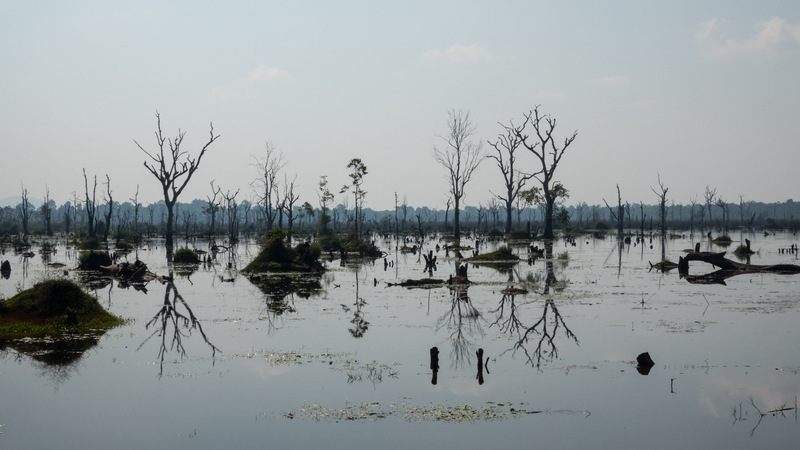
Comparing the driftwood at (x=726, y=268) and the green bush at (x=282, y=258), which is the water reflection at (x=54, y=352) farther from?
the driftwood at (x=726, y=268)

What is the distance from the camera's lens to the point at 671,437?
8.77 m

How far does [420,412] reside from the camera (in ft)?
32.1

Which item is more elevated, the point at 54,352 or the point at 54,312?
the point at 54,312

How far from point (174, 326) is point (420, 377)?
827 centimetres

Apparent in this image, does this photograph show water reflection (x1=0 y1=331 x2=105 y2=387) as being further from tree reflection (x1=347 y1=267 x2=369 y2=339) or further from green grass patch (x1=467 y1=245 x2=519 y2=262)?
green grass patch (x1=467 y1=245 x2=519 y2=262)

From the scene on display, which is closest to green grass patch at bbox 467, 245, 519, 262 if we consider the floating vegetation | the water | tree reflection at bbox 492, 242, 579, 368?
tree reflection at bbox 492, 242, 579, 368

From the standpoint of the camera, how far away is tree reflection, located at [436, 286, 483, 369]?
44.5ft

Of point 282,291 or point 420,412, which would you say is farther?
point 282,291

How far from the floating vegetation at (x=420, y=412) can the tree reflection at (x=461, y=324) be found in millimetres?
2556

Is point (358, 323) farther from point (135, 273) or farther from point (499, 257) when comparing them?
point (499, 257)

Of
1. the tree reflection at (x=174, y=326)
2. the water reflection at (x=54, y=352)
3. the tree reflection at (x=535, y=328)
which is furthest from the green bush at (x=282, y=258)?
the water reflection at (x=54, y=352)

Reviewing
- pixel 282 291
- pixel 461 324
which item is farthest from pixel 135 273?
pixel 461 324

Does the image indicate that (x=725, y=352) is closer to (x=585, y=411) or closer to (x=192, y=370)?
(x=585, y=411)

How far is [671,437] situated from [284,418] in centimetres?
532
